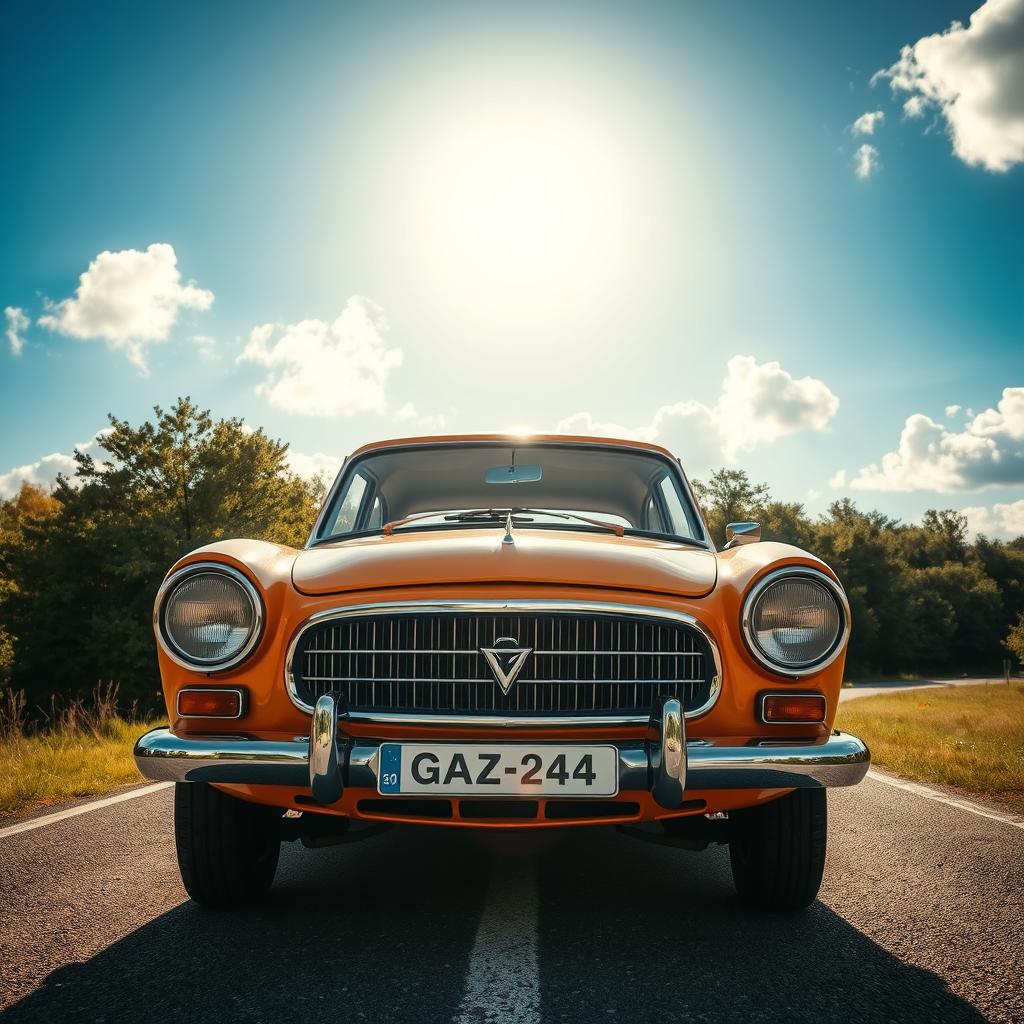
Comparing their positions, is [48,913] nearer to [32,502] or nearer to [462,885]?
[462,885]

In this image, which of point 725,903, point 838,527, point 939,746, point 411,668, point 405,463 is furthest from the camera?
point 838,527

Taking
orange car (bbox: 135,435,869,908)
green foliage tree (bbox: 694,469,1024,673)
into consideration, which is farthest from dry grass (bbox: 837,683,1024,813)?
green foliage tree (bbox: 694,469,1024,673)

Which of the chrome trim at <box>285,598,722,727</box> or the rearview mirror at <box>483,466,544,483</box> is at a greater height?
the rearview mirror at <box>483,466,544,483</box>

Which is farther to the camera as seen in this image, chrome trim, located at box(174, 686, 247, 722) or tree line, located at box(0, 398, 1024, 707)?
tree line, located at box(0, 398, 1024, 707)

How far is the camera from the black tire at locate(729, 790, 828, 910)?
8.79ft

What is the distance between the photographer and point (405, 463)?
4.09 meters

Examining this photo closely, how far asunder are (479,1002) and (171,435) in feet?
90.9

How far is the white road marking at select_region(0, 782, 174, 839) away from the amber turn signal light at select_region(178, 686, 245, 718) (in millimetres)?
1881

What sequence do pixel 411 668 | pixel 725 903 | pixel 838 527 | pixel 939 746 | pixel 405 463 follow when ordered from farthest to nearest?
pixel 838 527, pixel 939 746, pixel 405 463, pixel 725 903, pixel 411 668

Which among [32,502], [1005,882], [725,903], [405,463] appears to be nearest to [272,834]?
[725,903]

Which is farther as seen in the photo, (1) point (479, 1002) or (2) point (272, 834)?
(2) point (272, 834)

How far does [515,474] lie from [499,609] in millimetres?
1509

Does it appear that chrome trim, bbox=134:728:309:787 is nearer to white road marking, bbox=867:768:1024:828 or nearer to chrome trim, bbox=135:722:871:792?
chrome trim, bbox=135:722:871:792

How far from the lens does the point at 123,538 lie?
2531 centimetres
